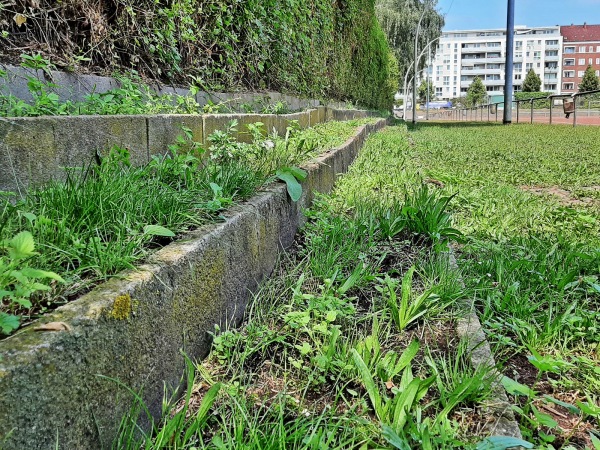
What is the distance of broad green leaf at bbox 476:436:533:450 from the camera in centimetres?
119

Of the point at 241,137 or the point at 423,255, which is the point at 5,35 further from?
the point at 423,255

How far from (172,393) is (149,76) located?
8.28 ft

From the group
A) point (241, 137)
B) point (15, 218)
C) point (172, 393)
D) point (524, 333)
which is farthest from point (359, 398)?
point (241, 137)

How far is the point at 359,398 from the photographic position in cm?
147

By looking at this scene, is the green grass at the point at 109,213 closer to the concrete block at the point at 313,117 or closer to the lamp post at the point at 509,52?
the concrete block at the point at 313,117

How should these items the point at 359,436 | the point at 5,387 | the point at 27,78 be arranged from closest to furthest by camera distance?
the point at 5,387 < the point at 359,436 < the point at 27,78

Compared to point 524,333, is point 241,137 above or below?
above

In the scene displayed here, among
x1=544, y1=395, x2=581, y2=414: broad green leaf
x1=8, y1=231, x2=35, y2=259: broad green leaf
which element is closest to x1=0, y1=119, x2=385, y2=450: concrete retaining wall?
x1=8, y1=231, x2=35, y2=259: broad green leaf

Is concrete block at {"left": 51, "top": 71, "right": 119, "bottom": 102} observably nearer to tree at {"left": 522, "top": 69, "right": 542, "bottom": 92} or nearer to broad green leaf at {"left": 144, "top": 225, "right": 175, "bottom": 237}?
broad green leaf at {"left": 144, "top": 225, "right": 175, "bottom": 237}

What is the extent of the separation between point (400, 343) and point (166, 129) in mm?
1510

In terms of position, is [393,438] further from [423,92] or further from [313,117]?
[423,92]

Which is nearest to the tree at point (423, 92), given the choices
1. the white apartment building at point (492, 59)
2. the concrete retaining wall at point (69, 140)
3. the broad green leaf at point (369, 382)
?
the white apartment building at point (492, 59)

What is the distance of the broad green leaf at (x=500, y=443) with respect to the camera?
1191mm

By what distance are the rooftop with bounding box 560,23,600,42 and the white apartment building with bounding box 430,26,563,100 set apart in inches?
74.9
